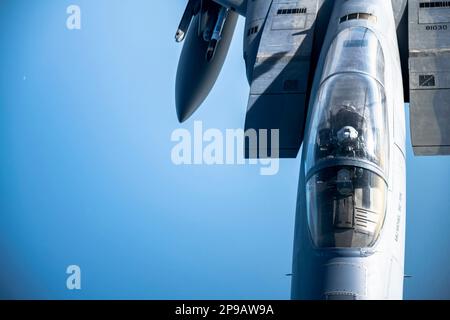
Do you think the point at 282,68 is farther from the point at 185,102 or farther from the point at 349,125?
the point at 185,102

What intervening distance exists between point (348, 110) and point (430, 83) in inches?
130

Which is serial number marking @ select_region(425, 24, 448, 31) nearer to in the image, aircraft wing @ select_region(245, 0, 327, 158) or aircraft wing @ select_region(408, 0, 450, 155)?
aircraft wing @ select_region(408, 0, 450, 155)

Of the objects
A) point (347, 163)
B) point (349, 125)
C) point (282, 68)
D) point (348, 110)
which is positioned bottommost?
point (347, 163)

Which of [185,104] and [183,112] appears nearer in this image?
[185,104]

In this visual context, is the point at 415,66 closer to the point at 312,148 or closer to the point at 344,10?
the point at 344,10

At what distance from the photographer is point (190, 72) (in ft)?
62.3

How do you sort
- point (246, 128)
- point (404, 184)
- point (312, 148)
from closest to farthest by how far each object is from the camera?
point (312, 148), point (404, 184), point (246, 128)

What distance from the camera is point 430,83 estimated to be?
13.0 m

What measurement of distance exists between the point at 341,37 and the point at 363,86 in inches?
71.5

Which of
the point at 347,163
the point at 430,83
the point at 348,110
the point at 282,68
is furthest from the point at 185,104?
the point at 347,163

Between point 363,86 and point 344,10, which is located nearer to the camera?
point 363,86

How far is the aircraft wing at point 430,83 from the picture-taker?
12.6m
